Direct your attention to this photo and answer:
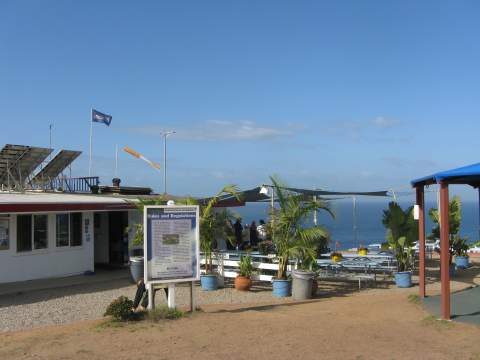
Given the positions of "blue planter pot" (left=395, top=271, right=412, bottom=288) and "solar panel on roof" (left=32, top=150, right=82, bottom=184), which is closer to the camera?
"blue planter pot" (left=395, top=271, right=412, bottom=288)

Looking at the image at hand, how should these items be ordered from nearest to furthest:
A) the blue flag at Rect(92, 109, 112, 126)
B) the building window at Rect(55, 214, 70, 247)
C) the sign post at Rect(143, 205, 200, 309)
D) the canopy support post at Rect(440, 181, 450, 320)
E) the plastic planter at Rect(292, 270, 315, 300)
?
the canopy support post at Rect(440, 181, 450, 320), the sign post at Rect(143, 205, 200, 309), the plastic planter at Rect(292, 270, 315, 300), the building window at Rect(55, 214, 70, 247), the blue flag at Rect(92, 109, 112, 126)

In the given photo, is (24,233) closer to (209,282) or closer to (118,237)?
(118,237)

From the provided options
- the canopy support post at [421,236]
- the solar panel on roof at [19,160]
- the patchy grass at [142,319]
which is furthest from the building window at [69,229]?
the canopy support post at [421,236]

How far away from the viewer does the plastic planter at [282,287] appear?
39.8 feet

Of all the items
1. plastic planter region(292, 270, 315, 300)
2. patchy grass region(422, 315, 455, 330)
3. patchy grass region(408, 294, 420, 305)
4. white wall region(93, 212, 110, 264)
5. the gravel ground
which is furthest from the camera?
white wall region(93, 212, 110, 264)

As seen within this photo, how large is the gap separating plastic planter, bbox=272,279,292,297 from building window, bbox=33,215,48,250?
6646 mm

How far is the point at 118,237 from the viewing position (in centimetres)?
1842

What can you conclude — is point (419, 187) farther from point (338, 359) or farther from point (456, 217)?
point (456, 217)

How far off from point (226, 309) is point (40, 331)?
344 centimetres

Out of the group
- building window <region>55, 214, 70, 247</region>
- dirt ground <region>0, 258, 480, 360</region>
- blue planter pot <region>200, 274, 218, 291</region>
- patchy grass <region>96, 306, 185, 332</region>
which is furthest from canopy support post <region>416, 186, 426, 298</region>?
building window <region>55, 214, 70, 247</region>

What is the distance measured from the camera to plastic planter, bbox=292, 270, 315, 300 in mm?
11664

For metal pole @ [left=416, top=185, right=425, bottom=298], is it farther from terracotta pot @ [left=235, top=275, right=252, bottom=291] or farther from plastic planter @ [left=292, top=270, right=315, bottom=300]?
terracotta pot @ [left=235, top=275, right=252, bottom=291]

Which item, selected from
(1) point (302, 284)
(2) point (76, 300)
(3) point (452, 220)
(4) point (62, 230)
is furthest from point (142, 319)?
(3) point (452, 220)

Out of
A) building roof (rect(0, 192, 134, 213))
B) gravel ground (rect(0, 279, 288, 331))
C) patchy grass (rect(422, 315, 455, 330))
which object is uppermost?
building roof (rect(0, 192, 134, 213))
